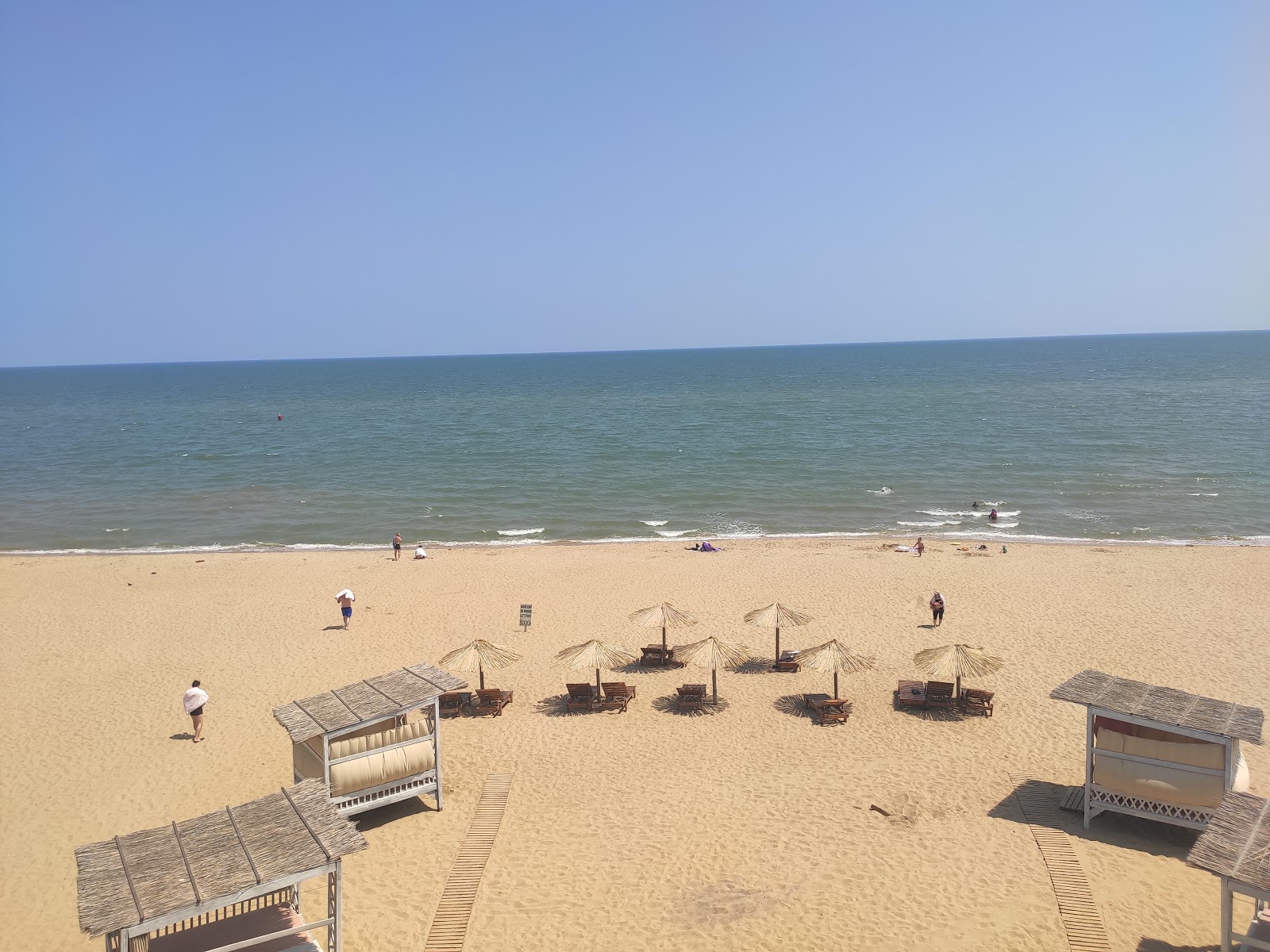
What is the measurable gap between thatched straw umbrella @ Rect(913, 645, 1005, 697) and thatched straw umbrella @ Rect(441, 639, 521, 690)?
7.92 meters

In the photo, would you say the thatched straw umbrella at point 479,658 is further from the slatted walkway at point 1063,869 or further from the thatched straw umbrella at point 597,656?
the slatted walkway at point 1063,869

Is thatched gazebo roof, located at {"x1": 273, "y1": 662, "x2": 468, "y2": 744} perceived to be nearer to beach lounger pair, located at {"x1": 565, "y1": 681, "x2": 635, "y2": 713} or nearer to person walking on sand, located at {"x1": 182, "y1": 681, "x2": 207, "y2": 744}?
beach lounger pair, located at {"x1": 565, "y1": 681, "x2": 635, "y2": 713}

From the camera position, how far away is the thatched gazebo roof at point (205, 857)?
298 inches

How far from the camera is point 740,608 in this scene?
23531mm

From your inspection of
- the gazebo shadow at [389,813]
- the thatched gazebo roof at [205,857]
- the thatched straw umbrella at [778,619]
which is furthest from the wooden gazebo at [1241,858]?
the gazebo shadow at [389,813]

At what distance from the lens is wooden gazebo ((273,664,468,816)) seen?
12.3m

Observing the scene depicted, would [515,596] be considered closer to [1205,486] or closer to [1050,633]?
[1050,633]

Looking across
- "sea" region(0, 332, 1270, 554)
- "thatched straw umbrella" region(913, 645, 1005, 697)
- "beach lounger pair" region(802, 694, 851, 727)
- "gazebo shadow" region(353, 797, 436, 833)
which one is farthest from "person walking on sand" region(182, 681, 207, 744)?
"sea" region(0, 332, 1270, 554)

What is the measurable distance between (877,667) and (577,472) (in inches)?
1399

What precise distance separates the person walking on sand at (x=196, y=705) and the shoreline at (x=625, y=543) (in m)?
19.1

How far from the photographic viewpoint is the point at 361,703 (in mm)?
12688

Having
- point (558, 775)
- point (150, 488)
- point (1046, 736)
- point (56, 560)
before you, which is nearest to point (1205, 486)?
point (1046, 736)

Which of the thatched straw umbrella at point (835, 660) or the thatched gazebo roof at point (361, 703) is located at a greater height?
the thatched gazebo roof at point (361, 703)

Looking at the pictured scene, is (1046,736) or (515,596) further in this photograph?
(515,596)
